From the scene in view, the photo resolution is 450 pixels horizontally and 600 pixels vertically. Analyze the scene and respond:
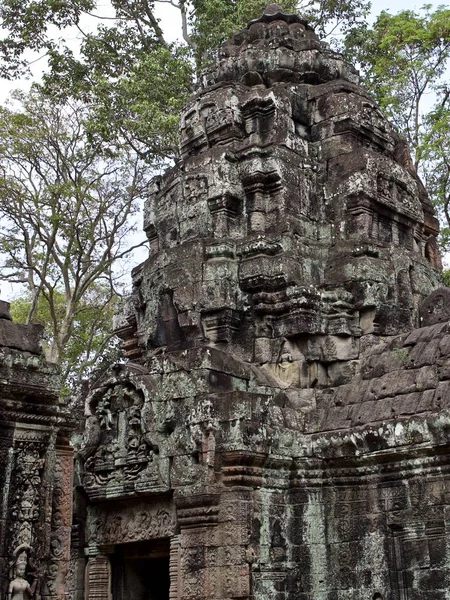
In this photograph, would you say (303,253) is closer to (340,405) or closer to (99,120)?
(340,405)

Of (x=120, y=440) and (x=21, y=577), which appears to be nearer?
(x=21, y=577)

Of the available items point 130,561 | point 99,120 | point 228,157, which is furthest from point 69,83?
point 130,561

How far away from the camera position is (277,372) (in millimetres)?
10922

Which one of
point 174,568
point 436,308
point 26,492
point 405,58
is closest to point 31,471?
point 26,492

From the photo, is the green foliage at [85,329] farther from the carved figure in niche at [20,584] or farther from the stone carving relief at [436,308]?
the carved figure in niche at [20,584]

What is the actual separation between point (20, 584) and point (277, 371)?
4802 millimetres

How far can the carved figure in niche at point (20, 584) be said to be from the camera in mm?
6996

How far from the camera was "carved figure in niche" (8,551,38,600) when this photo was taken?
700cm

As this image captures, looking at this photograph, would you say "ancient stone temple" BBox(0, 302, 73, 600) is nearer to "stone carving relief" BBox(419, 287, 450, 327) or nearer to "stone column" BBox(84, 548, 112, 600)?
"stone column" BBox(84, 548, 112, 600)

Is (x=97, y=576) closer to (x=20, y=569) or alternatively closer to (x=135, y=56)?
(x=20, y=569)

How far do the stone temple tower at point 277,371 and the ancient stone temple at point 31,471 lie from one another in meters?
2.04

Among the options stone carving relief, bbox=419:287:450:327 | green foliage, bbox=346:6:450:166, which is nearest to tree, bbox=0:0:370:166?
green foliage, bbox=346:6:450:166

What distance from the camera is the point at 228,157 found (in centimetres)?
1221

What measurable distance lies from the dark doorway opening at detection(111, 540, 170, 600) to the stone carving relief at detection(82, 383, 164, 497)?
2.70 ft
